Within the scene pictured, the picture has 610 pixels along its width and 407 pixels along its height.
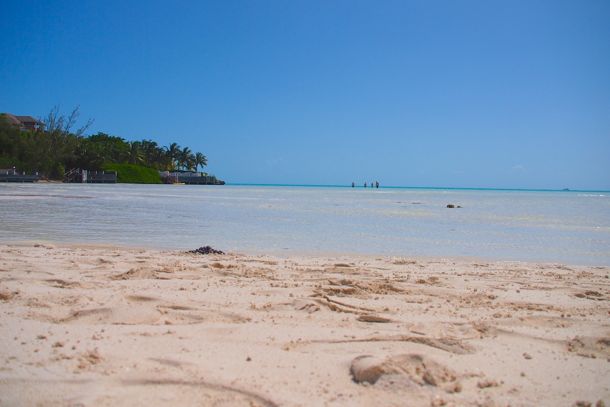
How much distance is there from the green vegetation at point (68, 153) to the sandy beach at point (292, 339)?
74.3m

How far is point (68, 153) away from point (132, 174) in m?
13.2

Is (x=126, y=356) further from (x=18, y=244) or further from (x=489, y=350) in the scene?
(x=18, y=244)

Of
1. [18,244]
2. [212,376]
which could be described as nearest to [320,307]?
[212,376]

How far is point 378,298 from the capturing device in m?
4.67

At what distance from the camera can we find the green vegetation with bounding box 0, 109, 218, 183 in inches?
2758

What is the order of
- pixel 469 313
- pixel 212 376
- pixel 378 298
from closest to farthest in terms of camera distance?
1. pixel 212 376
2. pixel 469 313
3. pixel 378 298

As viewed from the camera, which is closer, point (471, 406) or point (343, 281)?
point (471, 406)

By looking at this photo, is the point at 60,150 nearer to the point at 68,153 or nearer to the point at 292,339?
the point at 68,153

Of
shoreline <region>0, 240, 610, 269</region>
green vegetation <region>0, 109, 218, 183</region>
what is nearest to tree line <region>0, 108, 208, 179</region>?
green vegetation <region>0, 109, 218, 183</region>

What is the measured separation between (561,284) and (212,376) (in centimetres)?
482

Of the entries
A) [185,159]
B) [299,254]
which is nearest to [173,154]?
[185,159]

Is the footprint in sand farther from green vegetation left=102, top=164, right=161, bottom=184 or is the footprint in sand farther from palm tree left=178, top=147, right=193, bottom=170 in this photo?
palm tree left=178, top=147, right=193, bottom=170

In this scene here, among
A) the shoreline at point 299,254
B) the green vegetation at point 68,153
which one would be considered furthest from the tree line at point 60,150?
the shoreline at point 299,254

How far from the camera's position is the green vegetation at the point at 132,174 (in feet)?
293
